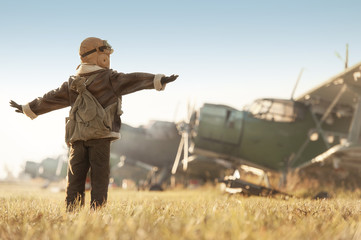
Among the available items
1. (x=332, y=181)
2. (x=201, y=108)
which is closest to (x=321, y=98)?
(x=332, y=181)

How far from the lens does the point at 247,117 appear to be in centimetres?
979

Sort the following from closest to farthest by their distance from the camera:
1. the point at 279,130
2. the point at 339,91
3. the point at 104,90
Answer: the point at 104,90 → the point at 339,91 → the point at 279,130

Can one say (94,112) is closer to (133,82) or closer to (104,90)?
(104,90)

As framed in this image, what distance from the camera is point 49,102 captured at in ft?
12.6

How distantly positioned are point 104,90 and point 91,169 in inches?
34.7

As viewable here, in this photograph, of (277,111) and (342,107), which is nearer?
(342,107)

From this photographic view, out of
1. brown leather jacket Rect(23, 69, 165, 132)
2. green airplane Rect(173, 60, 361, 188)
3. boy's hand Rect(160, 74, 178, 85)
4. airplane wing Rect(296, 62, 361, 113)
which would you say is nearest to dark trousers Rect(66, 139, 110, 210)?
brown leather jacket Rect(23, 69, 165, 132)

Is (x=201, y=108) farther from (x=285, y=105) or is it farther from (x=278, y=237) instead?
(x=278, y=237)

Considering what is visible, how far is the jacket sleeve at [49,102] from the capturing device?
3803 mm

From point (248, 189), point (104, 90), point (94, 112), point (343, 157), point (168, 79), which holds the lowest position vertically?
point (248, 189)

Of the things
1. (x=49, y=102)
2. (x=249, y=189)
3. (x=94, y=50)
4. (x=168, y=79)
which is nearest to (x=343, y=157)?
(x=249, y=189)

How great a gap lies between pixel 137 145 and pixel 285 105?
857 cm

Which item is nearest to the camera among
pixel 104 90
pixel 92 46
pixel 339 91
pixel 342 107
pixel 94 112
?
pixel 94 112

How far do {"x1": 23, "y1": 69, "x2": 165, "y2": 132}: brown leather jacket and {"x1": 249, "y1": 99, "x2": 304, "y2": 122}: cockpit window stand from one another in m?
6.83
